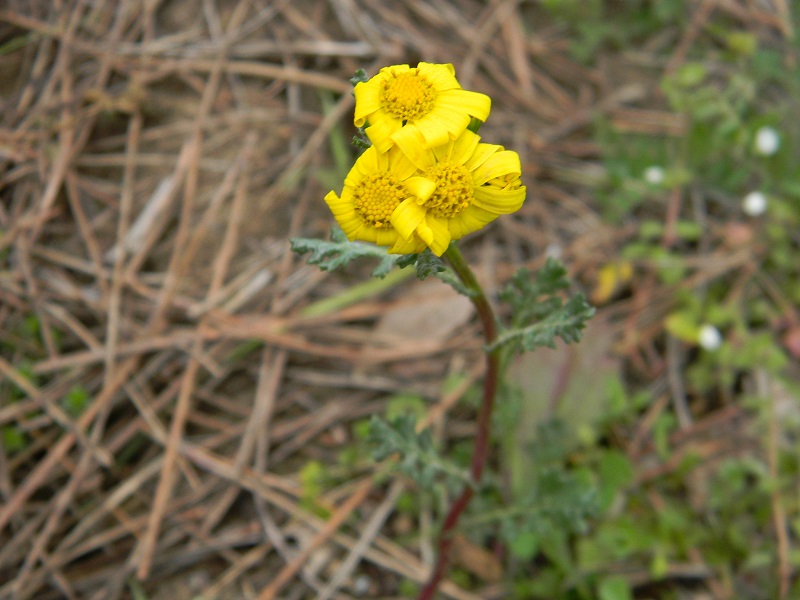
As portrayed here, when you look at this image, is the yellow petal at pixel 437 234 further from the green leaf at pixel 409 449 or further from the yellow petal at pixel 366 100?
the green leaf at pixel 409 449

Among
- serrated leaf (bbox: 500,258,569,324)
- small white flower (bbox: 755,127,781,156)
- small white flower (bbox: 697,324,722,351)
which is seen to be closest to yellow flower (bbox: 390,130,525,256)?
serrated leaf (bbox: 500,258,569,324)

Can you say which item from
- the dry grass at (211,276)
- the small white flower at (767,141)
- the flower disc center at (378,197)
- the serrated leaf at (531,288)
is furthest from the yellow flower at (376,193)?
the small white flower at (767,141)

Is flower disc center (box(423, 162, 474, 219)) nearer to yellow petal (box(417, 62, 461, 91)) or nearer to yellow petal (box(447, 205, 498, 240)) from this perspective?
yellow petal (box(447, 205, 498, 240))

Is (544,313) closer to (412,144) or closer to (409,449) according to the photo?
(409,449)

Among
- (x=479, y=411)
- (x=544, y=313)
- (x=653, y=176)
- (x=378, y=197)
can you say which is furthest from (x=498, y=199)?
(x=653, y=176)

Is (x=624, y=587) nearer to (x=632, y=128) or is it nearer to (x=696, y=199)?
(x=696, y=199)
